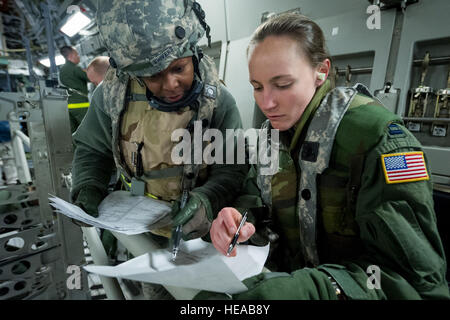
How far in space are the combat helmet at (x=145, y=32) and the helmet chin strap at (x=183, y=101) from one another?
0.12 m

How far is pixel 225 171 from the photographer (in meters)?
1.02

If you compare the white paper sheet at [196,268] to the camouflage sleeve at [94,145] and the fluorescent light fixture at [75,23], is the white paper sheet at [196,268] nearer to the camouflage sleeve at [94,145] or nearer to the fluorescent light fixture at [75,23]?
the camouflage sleeve at [94,145]

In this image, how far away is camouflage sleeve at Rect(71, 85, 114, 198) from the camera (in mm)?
1092

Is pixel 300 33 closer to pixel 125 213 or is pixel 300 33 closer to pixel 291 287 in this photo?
pixel 291 287

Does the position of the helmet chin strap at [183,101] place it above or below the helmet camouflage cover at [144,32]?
below

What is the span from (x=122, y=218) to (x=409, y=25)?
1684 millimetres

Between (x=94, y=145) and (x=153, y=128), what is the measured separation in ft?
1.23

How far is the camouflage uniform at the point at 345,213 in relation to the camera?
0.47 metres

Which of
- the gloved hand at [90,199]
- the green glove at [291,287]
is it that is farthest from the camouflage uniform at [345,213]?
the gloved hand at [90,199]

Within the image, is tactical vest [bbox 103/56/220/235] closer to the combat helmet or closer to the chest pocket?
the chest pocket

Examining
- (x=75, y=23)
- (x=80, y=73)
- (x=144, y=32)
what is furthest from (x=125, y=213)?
(x=75, y=23)

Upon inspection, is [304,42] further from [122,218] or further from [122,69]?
[122,218]

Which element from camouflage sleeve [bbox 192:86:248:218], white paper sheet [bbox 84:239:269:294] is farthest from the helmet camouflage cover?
white paper sheet [bbox 84:239:269:294]

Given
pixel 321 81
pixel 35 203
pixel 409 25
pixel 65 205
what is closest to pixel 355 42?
pixel 409 25
